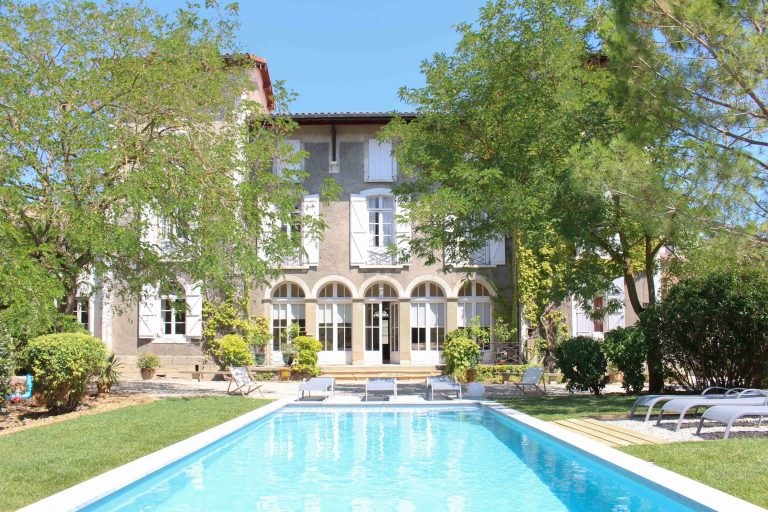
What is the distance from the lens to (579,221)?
11.5m

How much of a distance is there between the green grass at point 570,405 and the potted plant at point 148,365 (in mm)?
10376

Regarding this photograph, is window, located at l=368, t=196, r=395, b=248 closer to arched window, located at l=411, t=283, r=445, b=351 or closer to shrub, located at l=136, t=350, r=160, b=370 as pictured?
arched window, located at l=411, t=283, r=445, b=351

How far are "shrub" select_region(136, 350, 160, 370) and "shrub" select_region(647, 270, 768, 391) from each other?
13.1 metres

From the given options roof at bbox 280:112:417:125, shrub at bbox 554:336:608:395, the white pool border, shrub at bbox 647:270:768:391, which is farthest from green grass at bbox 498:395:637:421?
roof at bbox 280:112:417:125

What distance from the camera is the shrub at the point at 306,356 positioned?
18.5 meters

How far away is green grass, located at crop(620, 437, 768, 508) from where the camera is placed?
5.32 m

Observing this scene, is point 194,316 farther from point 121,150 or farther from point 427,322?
point 121,150

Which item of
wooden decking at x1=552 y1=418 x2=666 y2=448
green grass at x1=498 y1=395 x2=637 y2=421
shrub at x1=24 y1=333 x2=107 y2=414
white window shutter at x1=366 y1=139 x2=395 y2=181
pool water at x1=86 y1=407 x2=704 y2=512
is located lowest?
pool water at x1=86 y1=407 x2=704 y2=512

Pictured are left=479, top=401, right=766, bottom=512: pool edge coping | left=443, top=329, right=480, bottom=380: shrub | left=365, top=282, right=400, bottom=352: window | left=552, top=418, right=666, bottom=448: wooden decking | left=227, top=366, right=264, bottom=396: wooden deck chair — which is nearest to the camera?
left=479, top=401, right=766, bottom=512: pool edge coping

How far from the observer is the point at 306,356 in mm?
18438

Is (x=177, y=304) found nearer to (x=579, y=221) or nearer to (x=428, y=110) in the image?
(x=428, y=110)

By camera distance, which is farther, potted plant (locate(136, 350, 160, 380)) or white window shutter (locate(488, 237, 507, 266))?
white window shutter (locate(488, 237, 507, 266))

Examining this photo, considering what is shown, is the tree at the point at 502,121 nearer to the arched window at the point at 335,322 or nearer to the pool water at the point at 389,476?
the pool water at the point at 389,476

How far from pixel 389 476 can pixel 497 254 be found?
13998mm
